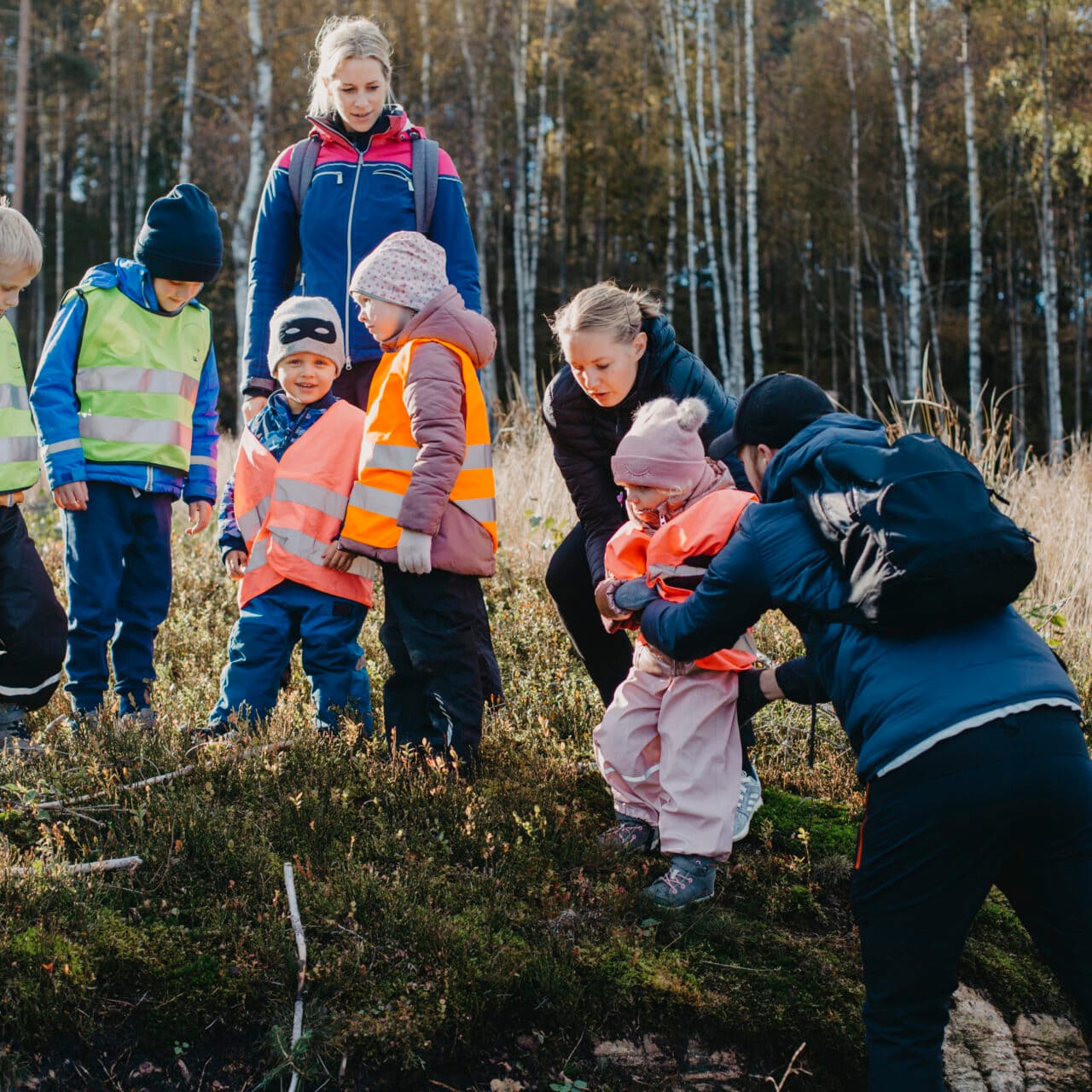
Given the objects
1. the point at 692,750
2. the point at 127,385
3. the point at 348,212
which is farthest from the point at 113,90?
the point at 692,750

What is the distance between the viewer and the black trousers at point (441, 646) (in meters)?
3.92

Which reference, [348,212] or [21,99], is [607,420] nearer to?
[348,212]

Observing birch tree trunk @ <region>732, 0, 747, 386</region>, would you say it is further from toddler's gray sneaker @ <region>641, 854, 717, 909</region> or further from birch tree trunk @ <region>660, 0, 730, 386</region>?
toddler's gray sneaker @ <region>641, 854, 717, 909</region>

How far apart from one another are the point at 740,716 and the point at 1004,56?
71.8 ft

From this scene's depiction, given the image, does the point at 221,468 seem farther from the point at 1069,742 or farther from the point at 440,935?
the point at 1069,742

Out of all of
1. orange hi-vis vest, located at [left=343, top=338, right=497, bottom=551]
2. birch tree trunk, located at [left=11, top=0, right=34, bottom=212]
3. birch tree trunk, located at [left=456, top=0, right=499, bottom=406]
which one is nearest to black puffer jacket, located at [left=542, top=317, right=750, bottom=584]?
orange hi-vis vest, located at [left=343, top=338, right=497, bottom=551]

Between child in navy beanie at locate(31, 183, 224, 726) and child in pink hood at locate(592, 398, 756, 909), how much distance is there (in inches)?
82.3

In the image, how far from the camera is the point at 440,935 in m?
3.09

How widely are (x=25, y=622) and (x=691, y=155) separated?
2269 centimetres

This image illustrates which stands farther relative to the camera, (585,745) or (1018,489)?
(1018,489)

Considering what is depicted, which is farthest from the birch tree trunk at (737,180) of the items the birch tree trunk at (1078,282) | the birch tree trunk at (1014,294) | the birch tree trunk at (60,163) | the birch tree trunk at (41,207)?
the birch tree trunk at (41,207)

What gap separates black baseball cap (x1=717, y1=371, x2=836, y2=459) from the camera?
278cm

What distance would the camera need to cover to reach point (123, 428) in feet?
14.1

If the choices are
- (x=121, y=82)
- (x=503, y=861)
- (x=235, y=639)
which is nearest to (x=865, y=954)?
(x=503, y=861)
